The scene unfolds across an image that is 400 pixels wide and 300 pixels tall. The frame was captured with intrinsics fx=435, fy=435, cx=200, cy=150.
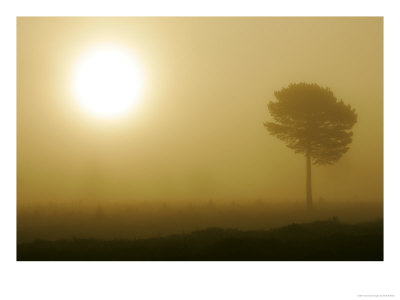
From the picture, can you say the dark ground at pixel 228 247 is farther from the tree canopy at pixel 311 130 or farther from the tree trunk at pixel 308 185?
the tree canopy at pixel 311 130

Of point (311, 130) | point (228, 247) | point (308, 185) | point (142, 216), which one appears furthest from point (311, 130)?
point (142, 216)

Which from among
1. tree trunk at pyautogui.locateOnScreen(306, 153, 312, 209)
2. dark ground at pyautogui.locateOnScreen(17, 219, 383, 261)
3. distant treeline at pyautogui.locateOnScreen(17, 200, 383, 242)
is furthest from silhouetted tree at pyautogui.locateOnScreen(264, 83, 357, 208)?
dark ground at pyautogui.locateOnScreen(17, 219, 383, 261)

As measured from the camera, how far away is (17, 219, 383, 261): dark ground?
8.62 metres

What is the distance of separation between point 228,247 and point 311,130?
2.98 metres

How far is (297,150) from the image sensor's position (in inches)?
354

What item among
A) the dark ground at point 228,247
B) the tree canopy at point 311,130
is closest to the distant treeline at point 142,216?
the dark ground at point 228,247

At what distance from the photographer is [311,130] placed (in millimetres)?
9125

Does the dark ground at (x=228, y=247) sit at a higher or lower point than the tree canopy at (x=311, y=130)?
lower

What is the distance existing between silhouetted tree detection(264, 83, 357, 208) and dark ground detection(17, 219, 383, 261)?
3.55ft

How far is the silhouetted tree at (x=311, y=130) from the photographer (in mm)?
8945
